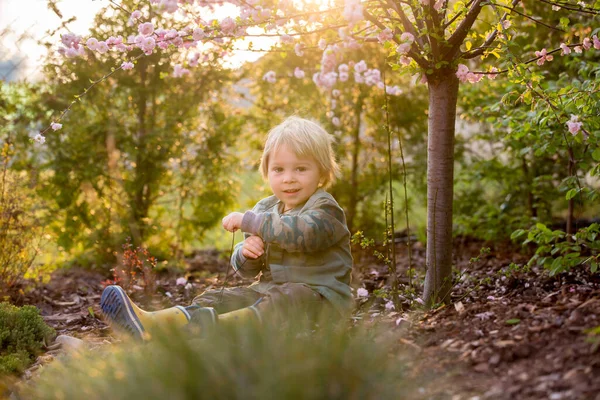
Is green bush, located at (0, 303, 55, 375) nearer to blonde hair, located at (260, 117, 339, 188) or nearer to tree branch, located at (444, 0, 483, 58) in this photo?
blonde hair, located at (260, 117, 339, 188)

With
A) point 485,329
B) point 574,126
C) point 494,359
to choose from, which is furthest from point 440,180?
point 494,359

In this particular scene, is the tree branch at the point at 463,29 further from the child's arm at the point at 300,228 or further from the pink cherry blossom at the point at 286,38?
the child's arm at the point at 300,228

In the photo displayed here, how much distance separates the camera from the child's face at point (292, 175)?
300cm

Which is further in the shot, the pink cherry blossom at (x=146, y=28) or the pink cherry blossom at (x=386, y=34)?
the pink cherry blossom at (x=146, y=28)

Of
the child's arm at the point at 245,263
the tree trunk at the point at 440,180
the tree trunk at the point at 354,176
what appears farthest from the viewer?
the tree trunk at the point at 354,176

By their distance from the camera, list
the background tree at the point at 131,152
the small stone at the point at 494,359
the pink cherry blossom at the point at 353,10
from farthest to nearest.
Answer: the background tree at the point at 131,152 → the pink cherry blossom at the point at 353,10 → the small stone at the point at 494,359

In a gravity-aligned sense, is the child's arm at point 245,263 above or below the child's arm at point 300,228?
below

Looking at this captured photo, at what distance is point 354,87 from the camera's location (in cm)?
568

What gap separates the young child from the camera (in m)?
2.80

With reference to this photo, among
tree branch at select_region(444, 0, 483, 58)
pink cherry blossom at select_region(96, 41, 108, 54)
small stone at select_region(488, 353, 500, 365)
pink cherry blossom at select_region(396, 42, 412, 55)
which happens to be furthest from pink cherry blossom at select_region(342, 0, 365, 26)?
small stone at select_region(488, 353, 500, 365)

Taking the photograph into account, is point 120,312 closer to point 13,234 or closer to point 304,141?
point 304,141

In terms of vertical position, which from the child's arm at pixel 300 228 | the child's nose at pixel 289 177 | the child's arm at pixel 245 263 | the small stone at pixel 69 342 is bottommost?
the small stone at pixel 69 342

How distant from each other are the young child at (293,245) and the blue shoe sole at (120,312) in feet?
0.19

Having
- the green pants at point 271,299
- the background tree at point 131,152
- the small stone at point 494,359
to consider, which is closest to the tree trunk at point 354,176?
the background tree at point 131,152
